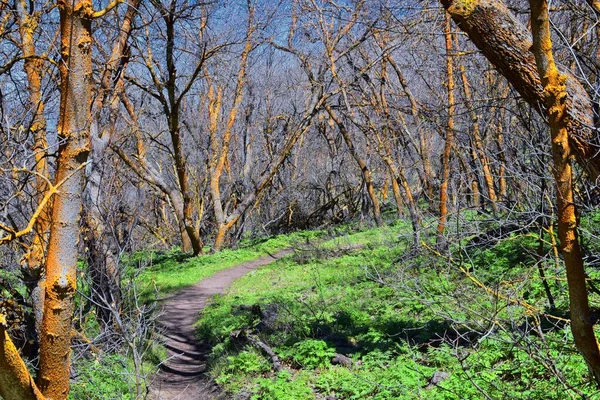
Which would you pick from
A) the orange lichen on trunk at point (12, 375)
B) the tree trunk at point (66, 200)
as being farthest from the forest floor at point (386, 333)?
the orange lichen on trunk at point (12, 375)

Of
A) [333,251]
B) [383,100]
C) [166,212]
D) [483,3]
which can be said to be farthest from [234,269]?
[483,3]

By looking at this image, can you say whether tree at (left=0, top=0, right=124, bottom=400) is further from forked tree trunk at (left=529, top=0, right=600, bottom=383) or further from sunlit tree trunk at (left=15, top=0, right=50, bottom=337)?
sunlit tree trunk at (left=15, top=0, right=50, bottom=337)

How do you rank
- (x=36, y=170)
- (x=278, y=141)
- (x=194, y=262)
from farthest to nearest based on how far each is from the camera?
(x=278, y=141) < (x=194, y=262) < (x=36, y=170)

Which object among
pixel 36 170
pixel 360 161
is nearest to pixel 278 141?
pixel 360 161

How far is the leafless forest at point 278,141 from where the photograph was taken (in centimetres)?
235

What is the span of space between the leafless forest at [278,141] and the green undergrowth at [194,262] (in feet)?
2.38

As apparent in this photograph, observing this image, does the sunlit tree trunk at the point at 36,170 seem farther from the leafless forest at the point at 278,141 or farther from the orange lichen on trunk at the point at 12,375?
the orange lichen on trunk at the point at 12,375

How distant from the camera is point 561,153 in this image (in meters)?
1.83

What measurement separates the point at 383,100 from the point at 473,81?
194 cm

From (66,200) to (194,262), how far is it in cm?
1188

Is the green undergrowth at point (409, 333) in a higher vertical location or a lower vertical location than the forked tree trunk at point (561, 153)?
lower

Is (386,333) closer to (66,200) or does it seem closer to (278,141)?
(66,200)

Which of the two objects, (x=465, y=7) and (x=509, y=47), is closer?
(x=509, y=47)

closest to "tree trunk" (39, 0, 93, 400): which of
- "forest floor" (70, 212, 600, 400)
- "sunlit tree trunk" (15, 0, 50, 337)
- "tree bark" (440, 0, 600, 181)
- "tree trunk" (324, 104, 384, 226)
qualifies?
"forest floor" (70, 212, 600, 400)
